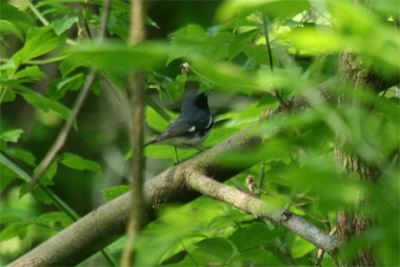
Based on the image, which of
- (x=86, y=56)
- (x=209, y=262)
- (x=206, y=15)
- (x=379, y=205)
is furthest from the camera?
(x=206, y=15)

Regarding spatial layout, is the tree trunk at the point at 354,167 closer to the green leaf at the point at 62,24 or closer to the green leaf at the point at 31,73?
the green leaf at the point at 62,24

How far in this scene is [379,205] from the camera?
24.6 inches

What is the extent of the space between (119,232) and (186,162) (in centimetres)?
38

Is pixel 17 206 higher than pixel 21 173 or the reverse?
the reverse

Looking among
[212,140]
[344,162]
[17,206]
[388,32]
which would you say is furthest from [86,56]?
[17,206]

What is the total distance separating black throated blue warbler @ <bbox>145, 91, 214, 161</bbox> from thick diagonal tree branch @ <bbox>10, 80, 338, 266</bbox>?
399mm

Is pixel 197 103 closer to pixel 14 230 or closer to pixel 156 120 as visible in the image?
pixel 156 120

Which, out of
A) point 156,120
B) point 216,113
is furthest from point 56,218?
point 216,113

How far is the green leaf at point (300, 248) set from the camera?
2.07m

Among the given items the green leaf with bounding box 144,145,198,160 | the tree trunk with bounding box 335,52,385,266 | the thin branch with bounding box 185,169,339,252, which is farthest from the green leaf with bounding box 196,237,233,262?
the green leaf with bounding box 144,145,198,160

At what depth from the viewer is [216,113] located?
5133 mm

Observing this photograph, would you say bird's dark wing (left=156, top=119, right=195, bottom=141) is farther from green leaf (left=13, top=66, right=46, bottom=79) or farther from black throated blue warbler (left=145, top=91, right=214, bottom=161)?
green leaf (left=13, top=66, right=46, bottom=79)

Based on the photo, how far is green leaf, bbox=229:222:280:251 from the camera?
1.73 m

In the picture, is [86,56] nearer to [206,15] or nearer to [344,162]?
[344,162]
